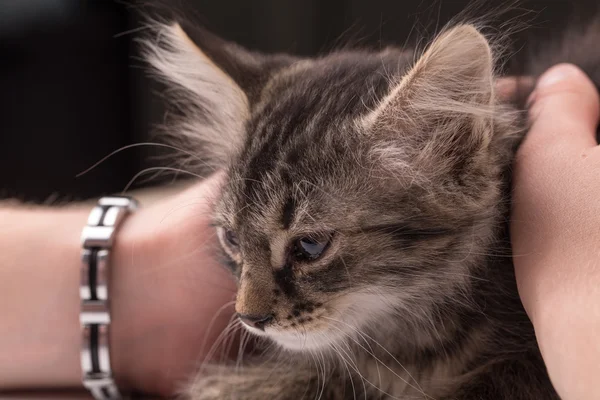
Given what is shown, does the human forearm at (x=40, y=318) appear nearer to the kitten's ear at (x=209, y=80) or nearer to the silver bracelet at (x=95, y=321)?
the silver bracelet at (x=95, y=321)

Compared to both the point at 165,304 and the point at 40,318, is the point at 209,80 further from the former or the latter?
the point at 40,318

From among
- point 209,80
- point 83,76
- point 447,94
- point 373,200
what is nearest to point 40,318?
point 209,80

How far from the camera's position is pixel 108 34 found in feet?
10.0

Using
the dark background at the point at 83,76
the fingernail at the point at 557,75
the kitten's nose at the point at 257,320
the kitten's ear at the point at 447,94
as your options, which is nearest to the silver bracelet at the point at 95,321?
the kitten's nose at the point at 257,320

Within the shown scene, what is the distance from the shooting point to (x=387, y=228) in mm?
1022

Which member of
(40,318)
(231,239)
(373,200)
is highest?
(373,200)

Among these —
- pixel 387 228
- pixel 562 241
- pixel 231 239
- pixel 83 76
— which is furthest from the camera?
pixel 83 76

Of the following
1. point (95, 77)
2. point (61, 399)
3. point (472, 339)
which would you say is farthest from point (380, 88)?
point (95, 77)

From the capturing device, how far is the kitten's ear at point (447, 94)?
0.93 metres

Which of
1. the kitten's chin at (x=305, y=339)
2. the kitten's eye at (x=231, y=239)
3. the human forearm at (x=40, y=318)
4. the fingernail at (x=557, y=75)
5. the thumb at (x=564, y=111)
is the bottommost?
the human forearm at (x=40, y=318)

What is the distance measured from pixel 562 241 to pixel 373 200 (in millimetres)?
283

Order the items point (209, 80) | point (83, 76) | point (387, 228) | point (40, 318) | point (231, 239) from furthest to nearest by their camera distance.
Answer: point (83, 76) < point (40, 318) < point (209, 80) < point (231, 239) < point (387, 228)

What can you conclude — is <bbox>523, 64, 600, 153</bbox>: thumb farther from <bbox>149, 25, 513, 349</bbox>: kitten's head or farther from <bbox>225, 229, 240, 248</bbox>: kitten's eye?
<bbox>225, 229, 240, 248</bbox>: kitten's eye

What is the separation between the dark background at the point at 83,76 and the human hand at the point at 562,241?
1.85 meters
